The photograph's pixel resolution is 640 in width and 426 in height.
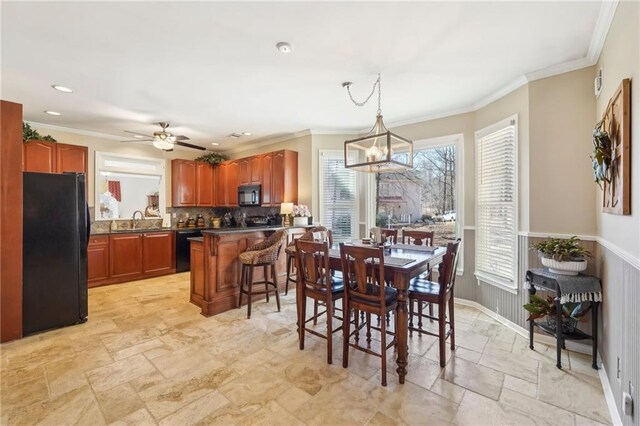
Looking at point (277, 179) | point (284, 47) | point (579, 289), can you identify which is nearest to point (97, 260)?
point (277, 179)

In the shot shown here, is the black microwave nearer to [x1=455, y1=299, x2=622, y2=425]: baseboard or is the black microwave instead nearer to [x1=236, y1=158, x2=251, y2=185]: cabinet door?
[x1=236, y1=158, x2=251, y2=185]: cabinet door

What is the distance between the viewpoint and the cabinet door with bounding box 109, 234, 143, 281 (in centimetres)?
494

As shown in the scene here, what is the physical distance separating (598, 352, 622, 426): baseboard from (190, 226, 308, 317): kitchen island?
144 inches

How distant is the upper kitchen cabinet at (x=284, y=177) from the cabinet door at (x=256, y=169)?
421mm

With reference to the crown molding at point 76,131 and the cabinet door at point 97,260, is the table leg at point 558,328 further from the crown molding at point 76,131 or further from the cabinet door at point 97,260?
the crown molding at point 76,131

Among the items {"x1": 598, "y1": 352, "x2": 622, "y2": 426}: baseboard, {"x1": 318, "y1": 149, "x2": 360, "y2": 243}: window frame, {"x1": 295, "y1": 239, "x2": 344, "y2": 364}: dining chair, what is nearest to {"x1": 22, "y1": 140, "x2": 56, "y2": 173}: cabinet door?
{"x1": 318, "y1": 149, "x2": 360, "y2": 243}: window frame

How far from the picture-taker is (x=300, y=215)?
192 inches

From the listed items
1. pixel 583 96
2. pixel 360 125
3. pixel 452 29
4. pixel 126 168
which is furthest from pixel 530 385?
pixel 126 168

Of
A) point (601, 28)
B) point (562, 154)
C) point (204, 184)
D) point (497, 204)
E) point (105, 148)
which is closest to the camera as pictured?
point (601, 28)

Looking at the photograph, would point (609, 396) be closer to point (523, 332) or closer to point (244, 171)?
point (523, 332)

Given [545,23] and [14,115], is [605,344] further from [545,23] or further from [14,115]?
[14,115]

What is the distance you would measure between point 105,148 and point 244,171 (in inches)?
102

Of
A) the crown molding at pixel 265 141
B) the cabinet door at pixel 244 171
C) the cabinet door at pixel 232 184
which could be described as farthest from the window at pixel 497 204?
the cabinet door at pixel 232 184

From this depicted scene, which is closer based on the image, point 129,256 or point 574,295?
point 574,295
